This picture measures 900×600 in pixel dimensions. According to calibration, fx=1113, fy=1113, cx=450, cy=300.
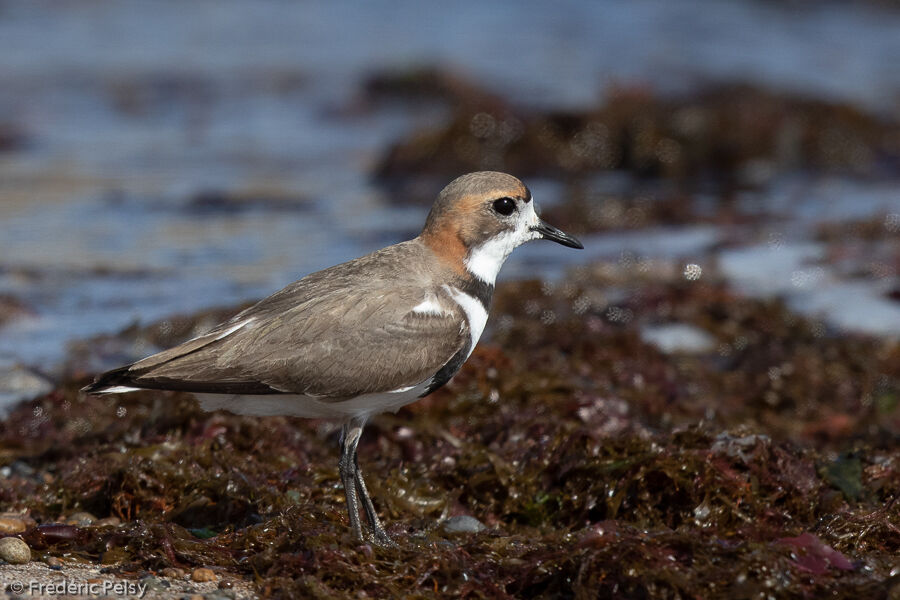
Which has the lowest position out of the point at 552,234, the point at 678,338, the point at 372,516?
the point at 678,338

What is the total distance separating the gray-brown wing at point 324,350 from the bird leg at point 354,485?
0.27m

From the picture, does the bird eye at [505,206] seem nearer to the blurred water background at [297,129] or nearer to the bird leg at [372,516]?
the bird leg at [372,516]

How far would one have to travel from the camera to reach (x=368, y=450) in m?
5.76

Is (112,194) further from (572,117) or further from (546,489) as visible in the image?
(546,489)

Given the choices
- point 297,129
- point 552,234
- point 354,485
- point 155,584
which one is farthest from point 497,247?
point 297,129

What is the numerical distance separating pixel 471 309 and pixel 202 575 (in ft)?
5.42

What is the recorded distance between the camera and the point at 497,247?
5227 mm

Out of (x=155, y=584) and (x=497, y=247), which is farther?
(x=497, y=247)

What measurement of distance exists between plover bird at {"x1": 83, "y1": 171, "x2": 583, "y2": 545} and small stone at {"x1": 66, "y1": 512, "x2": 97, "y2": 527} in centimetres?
67

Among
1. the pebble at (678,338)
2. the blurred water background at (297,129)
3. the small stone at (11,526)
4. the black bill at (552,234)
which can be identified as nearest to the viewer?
the small stone at (11,526)

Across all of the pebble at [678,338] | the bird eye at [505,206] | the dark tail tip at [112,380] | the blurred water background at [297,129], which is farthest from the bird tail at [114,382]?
the pebble at [678,338]

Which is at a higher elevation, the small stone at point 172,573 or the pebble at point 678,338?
the small stone at point 172,573

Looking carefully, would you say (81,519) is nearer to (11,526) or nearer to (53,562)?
(11,526)

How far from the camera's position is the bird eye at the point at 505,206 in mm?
5191
